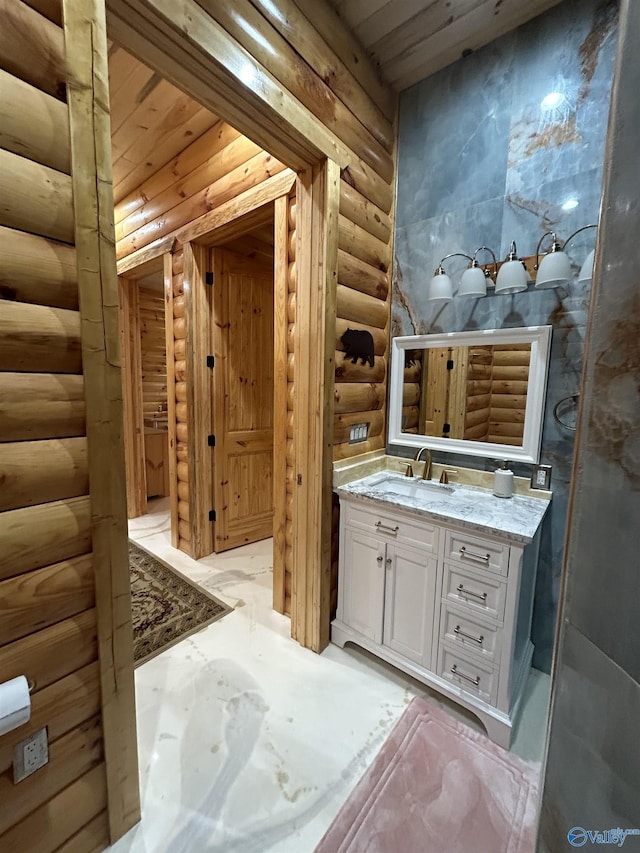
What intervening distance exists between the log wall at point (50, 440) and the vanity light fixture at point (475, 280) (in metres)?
1.64

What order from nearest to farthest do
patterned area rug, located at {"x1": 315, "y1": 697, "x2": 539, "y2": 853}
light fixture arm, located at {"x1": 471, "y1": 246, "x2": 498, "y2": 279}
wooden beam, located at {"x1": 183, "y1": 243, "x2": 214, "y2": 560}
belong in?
1. patterned area rug, located at {"x1": 315, "y1": 697, "x2": 539, "y2": 853}
2. light fixture arm, located at {"x1": 471, "y1": 246, "x2": 498, "y2": 279}
3. wooden beam, located at {"x1": 183, "y1": 243, "x2": 214, "y2": 560}

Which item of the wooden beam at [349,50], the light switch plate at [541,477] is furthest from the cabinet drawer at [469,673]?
the wooden beam at [349,50]

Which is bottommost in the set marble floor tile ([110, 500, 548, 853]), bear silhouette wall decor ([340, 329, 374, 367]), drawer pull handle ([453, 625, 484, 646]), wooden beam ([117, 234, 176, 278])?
marble floor tile ([110, 500, 548, 853])

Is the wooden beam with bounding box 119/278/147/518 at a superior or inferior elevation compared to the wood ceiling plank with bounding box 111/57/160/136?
inferior

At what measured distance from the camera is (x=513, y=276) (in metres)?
1.71

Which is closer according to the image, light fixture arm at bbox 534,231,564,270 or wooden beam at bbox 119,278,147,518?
light fixture arm at bbox 534,231,564,270

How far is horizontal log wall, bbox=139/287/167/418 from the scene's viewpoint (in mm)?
4355

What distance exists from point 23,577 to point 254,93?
176 cm

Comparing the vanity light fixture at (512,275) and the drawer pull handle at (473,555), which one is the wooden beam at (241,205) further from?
the drawer pull handle at (473,555)

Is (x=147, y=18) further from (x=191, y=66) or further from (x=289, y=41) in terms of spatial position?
(x=289, y=41)

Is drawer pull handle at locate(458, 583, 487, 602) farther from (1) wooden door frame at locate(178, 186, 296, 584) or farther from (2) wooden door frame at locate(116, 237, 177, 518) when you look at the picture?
(2) wooden door frame at locate(116, 237, 177, 518)

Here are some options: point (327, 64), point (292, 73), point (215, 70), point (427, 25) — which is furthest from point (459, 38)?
point (215, 70)

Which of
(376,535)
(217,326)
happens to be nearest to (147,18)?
(217,326)

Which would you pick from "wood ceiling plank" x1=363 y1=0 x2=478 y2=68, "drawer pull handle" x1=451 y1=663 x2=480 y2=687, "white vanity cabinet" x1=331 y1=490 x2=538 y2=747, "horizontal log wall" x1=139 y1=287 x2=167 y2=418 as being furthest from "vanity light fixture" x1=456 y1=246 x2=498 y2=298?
"horizontal log wall" x1=139 y1=287 x2=167 y2=418
